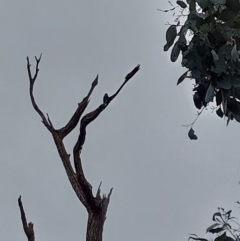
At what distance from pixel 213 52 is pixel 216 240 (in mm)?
824

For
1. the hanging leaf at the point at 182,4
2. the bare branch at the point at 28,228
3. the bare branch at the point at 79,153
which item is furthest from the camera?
the bare branch at the point at 79,153

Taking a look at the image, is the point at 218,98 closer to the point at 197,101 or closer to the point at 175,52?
the point at 197,101

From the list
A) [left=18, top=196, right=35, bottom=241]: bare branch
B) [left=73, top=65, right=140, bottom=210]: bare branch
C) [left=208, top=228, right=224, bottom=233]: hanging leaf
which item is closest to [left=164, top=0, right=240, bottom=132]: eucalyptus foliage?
[left=208, top=228, right=224, bottom=233]: hanging leaf

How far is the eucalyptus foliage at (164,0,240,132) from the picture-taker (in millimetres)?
2076

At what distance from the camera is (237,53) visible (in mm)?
2018

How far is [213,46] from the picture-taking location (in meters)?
2.13

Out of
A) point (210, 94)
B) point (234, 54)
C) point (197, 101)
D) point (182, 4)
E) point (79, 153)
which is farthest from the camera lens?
point (79, 153)

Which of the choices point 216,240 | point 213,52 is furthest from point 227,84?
point 216,240

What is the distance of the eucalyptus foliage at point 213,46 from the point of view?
2076 millimetres

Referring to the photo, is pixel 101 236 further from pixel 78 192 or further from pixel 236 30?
pixel 236 30

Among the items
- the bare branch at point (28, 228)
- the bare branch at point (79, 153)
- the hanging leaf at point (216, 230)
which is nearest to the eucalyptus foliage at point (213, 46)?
A: the hanging leaf at point (216, 230)

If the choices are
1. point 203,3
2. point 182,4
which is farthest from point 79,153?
point 203,3

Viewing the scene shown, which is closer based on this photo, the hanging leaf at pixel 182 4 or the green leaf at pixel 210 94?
the green leaf at pixel 210 94

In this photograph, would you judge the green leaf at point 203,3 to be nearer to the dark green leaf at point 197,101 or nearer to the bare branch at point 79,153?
the dark green leaf at point 197,101
